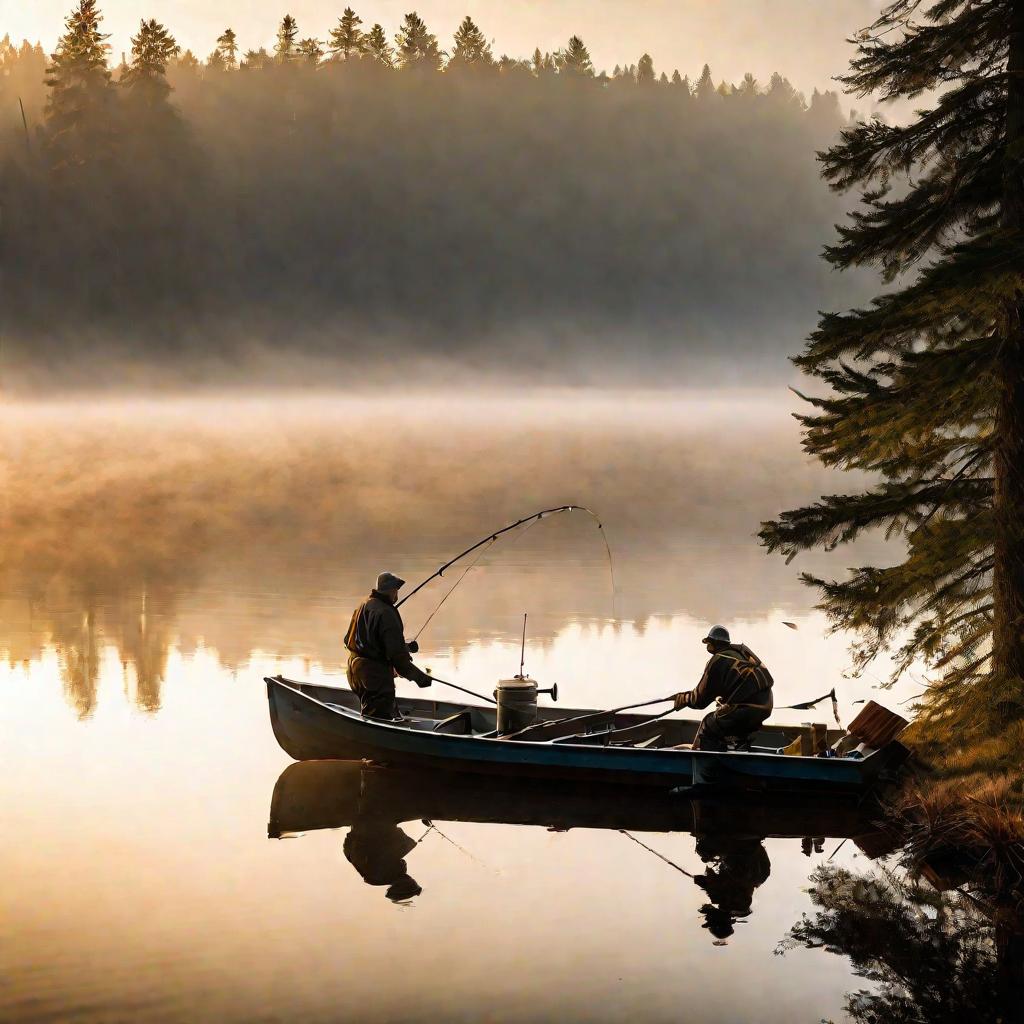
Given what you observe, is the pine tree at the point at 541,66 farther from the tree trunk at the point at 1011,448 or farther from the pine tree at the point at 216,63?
the tree trunk at the point at 1011,448

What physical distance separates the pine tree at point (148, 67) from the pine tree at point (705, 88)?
8921 cm

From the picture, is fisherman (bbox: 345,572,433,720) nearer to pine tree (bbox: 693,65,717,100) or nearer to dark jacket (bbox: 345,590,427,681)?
dark jacket (bbox: 345,590,427,681)

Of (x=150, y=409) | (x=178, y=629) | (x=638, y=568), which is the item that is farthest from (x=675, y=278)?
(x=178, y=629)

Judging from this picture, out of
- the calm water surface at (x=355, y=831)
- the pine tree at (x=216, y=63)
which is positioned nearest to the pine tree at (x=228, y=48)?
the pine tree at (x=216, y=63)

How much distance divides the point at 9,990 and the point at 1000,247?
383 inches

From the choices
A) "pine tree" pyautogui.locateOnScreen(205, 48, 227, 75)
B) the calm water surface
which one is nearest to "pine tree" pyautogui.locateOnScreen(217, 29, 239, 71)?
"pine tree" pyautogui.locateOnScreen(205, 48, 227, 75)

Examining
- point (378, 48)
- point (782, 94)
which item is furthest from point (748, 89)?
point (378, 48)

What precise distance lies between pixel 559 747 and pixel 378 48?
155221mm

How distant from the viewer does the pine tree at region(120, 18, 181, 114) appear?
113750 millimetres

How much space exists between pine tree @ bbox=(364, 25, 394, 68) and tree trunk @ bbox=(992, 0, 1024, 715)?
150m

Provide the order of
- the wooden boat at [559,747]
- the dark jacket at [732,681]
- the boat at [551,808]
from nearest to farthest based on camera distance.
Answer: the boat at [551,808]
the wooden boat at [559,747]
the dark jacket at [732,681]

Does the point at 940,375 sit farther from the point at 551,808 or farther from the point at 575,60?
the point at 575,60

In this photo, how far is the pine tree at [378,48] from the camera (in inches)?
6102

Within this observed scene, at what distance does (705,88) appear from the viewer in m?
191
